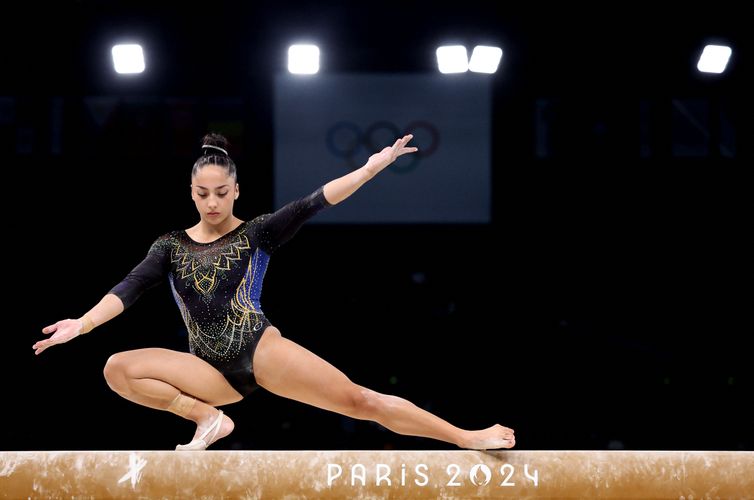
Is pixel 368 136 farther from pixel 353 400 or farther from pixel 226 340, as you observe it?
pixel 353 400

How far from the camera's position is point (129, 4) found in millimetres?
6910

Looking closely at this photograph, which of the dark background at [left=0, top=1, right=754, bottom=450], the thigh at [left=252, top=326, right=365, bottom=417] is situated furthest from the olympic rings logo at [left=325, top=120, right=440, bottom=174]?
the thigh at [left=252, top=326, right=365, bottom=417]

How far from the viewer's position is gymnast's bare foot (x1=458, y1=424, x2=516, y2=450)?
3287 millimetres

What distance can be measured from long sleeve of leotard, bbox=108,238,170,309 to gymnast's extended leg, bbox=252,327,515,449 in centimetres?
54

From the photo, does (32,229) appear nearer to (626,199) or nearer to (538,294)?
(538,294)

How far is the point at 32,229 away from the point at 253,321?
565 centimetres

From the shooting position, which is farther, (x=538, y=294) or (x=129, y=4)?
(x=538, y=294)

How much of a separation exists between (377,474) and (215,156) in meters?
1.38

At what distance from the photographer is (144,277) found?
11.3ft

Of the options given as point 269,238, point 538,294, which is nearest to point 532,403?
point 538,294

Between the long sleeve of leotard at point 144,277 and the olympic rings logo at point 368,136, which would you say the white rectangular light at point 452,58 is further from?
the long sleeve of leotard at point 144,277

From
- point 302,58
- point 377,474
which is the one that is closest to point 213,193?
point 377,474

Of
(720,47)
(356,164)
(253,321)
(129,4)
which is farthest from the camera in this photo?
(356,164)

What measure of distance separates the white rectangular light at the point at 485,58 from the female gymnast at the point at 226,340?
2.43m
